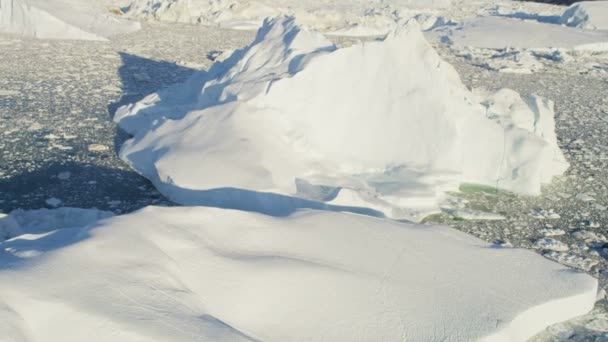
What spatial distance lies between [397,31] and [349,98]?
359 mm

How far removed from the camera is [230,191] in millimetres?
2520

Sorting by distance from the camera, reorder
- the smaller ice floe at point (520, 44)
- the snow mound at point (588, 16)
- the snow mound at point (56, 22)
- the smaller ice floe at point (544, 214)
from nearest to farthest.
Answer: the smaller ice floe at point (544, 214) → the snow mound at point (56, 22) → the smaller ice floe at point (520, 44) → the snow mound at point (588, 16)

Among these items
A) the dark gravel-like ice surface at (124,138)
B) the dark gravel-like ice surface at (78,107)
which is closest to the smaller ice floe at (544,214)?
the dark gravel-like ice surface at (124,138)

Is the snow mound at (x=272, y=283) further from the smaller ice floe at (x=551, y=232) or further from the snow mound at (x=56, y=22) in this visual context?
the snow mound at (x=56, y=22)

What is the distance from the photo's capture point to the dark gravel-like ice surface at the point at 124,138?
2521mm

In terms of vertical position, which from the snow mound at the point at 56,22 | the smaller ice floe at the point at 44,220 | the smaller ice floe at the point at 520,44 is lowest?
the smaller ice floe at the point at 520,44

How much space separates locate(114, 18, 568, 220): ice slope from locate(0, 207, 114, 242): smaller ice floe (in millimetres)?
358

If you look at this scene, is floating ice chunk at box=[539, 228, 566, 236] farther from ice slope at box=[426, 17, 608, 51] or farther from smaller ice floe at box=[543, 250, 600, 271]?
ice slope at box=[426, 17, 608, 51]

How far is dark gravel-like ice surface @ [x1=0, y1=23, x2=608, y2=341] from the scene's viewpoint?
2.52 meters

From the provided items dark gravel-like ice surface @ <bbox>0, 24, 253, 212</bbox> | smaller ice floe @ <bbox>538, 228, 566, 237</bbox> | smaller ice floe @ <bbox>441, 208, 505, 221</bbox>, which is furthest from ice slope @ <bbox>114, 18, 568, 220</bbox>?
smaller ice floe @ <bbox>538, 228, 566, 237</bbox>

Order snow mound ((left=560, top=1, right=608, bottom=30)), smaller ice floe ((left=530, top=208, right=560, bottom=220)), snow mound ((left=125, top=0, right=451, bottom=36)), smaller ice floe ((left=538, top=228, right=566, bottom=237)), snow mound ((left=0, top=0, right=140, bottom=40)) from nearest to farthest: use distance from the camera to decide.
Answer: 1. smaller ice floe ((left=538, top=228, right=566, bottom=237))
2. smaller ice floe ((left=530, top=208, right=560, bottom=220))
3. snow mound ((left=0, top=0, right=140, bottom=40))
4. snow mound ((left=125, top=0, right=451, bottom=36))
5. snow mound ((left=560, top=1, right=608, bottom=30))

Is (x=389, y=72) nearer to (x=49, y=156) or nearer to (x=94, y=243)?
(x=49, y=156)

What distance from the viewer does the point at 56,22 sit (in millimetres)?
5684

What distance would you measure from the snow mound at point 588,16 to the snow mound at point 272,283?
20.5 feet
